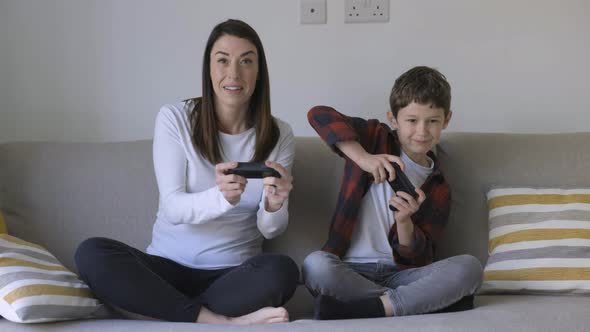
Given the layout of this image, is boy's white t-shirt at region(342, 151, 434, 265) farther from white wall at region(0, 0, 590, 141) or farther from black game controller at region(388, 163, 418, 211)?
white wall at region(0, 0, 590, 141)

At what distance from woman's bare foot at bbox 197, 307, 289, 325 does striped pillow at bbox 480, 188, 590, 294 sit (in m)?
0.56

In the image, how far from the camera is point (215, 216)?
5.05ft

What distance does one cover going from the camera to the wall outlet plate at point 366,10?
83.7 inches

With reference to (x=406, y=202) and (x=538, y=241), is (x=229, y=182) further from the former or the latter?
(x=538, y=241)

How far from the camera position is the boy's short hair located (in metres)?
1.69

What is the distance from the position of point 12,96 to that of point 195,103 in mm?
827

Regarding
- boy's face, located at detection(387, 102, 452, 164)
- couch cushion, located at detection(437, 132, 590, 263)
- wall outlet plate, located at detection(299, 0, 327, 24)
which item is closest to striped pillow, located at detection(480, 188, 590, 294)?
couch cushion, located at detection(437, 132, 590, 263)

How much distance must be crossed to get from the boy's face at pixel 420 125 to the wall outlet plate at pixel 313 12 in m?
0.55

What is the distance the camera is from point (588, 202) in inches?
68.2

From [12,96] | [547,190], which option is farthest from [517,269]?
[12,96]

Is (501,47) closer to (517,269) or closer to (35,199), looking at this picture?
(517,269)

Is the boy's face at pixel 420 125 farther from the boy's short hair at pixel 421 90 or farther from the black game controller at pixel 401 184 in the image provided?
the black game controller at pixel 401 184

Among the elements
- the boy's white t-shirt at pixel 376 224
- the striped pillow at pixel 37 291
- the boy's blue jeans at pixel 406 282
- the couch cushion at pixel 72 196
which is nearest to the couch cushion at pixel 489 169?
the boy's white t-shirt at pixel 376 224

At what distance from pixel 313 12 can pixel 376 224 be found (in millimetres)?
771
